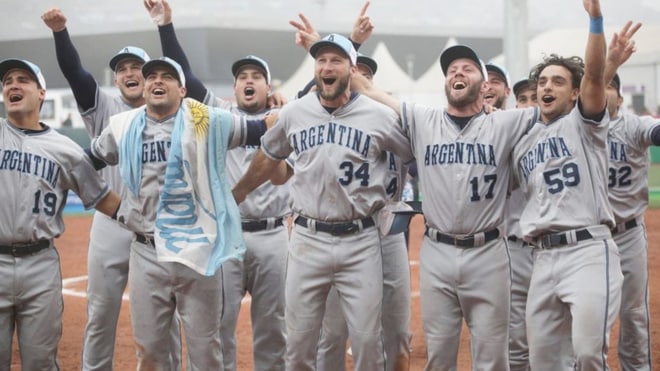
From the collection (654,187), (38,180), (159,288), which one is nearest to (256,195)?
(159,288)

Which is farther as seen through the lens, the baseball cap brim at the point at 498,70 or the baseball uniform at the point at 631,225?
the baseball cap brim at the point at 498,70

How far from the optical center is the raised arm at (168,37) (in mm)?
5887

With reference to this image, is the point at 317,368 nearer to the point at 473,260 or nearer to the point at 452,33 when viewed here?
the point at 473,260

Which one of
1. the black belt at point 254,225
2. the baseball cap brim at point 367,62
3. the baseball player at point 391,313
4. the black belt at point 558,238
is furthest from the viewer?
the baseball cap brim at point 367,62

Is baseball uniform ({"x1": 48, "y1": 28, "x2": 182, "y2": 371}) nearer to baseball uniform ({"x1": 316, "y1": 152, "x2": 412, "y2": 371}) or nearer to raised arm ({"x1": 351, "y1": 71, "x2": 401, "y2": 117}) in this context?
baseball uniform ({"x1": 316, "y1": 152, "x2": 412, "y2": 371})

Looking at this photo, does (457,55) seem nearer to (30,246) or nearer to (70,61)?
(70,61)

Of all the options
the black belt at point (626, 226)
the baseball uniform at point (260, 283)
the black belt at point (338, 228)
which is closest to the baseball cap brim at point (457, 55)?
the black belt at point (338, 228)

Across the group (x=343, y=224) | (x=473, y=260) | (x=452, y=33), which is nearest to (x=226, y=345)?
(x=343, y=224)

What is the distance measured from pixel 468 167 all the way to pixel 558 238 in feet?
2.00

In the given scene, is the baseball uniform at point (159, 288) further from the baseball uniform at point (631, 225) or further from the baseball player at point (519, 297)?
the baseball uniform at point (631, 225)

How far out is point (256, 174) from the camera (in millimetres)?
5363

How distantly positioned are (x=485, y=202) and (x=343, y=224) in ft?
2.58

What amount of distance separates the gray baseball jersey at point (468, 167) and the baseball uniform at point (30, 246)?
2085 millimetres

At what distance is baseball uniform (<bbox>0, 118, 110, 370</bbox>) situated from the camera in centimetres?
496
